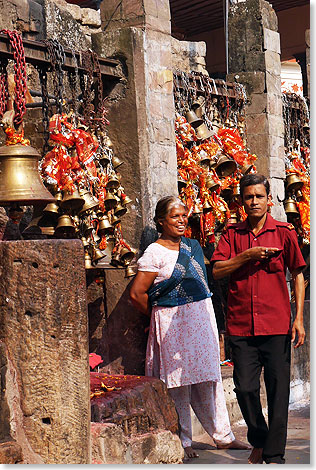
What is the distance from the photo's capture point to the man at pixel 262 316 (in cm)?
536

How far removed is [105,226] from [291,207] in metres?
3.08

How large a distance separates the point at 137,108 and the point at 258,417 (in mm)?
2602

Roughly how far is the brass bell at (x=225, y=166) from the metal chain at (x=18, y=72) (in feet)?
7.54

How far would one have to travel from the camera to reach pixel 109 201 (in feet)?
21.2

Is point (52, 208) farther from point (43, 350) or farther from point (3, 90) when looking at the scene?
point (43, 350)

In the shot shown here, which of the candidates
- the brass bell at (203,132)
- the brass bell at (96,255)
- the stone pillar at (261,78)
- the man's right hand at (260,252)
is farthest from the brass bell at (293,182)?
the man's right hand at (260,252)

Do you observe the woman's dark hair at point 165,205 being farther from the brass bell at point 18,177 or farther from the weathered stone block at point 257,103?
the weathered stone block at point 257,103

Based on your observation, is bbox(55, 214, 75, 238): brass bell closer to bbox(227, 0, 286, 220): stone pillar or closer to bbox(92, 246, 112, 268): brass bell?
bbox(92, 246, 112, 268): brass bell

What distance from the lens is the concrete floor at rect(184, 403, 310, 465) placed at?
19.6 ft

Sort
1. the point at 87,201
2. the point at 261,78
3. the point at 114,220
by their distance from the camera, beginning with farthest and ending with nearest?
the point at 261,78 < the point at 114,220 < the point at 87,201

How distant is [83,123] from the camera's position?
260 inches

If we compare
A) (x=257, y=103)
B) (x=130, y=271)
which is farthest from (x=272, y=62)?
(x=130, y=271)

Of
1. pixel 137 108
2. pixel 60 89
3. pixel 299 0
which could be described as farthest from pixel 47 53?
pixel 299 0

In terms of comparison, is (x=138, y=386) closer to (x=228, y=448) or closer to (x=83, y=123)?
(x=228, y=448)
